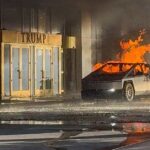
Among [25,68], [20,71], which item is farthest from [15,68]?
[25,68]

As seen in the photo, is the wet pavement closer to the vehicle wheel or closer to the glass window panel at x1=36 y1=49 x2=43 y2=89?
the vehicle wheel

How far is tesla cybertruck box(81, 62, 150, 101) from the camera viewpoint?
66.3 ft

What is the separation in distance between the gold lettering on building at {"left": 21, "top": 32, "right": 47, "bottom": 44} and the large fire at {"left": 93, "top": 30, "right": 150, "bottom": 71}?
3.80 m

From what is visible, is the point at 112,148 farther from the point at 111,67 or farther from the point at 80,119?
the point at 111,67

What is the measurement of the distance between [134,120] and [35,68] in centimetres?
1399

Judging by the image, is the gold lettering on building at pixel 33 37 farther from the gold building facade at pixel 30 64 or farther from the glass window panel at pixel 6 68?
the glass window panel at pixel 6 68

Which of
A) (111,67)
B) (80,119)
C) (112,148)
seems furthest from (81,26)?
(112,148)

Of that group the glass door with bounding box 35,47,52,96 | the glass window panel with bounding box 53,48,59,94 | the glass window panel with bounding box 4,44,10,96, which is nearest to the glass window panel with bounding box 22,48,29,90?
the glass door with bounding box 35,47,52,96

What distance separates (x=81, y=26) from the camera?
28.2 meters

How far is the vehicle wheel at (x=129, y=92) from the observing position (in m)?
20.2

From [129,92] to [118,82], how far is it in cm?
64

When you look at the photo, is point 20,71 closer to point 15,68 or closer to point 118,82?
point 15,68

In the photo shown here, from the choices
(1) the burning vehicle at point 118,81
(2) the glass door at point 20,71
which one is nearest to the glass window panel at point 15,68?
(2) the glass door at point 20,71

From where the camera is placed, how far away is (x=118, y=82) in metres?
20.2
